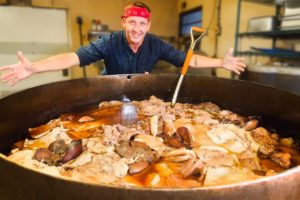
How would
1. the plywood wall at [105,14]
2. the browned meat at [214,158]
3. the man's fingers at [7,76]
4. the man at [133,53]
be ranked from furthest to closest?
the plywood wall at [105,14]
the man at [133,53]
the man's fingers at [7,76]
the browned meat at [214,158]

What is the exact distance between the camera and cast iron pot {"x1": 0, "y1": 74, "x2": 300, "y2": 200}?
2.15 ft

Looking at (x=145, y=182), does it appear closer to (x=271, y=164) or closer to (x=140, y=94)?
(x=271, y=164)

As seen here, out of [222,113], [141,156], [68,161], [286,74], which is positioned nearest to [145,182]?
[141,156]

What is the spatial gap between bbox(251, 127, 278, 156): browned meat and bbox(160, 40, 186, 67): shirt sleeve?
948 mm

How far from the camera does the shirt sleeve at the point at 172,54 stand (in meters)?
2.16

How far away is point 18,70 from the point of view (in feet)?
4.81

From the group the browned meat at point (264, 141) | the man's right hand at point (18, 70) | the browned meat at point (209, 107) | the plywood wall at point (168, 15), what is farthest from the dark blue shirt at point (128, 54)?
the plywood wall at point (168, 15)

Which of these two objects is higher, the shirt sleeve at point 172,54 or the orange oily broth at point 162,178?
the shirt sleeve at point 172,54

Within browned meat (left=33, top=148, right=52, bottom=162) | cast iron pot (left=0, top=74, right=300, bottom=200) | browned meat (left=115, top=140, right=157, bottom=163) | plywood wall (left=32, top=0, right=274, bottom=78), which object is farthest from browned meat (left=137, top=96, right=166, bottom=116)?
plywood wall (left=32, top=0, right=274, bottom=78)

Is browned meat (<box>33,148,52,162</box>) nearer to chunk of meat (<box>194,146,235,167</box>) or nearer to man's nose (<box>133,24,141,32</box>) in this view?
chunk of meat (<box>194,146,235,167</box>)

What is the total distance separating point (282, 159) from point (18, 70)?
141 cm

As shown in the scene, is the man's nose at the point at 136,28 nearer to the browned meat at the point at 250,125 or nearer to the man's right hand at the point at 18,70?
the man's right hand at the point at 18,70

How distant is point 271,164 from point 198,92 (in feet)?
3.01

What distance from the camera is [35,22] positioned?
461cm
